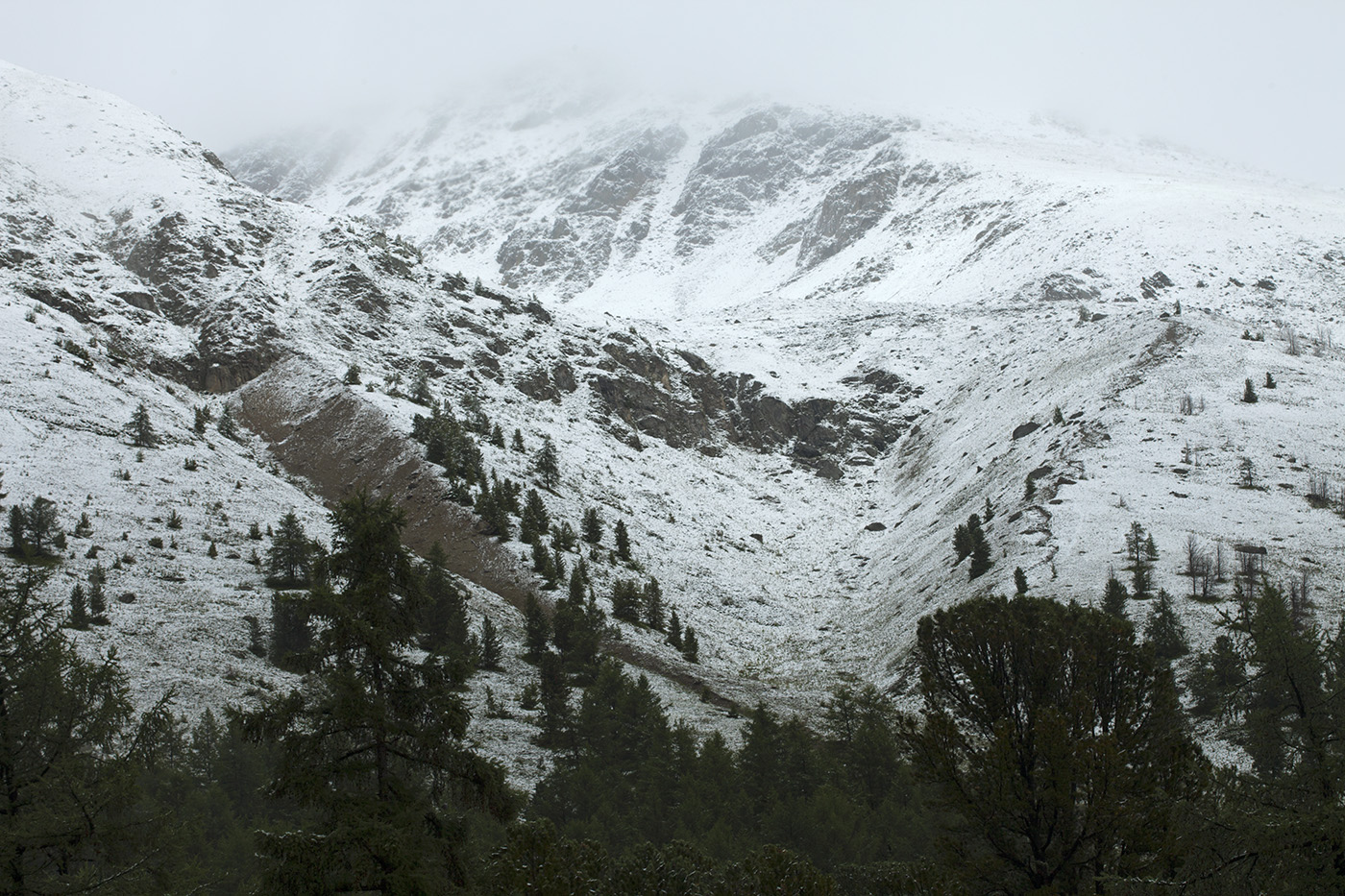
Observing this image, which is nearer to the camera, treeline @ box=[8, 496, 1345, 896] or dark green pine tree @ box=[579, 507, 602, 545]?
treeline @ box=[8, 496, 1345, 896]

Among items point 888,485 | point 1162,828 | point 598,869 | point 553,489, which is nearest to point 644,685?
point 598,869

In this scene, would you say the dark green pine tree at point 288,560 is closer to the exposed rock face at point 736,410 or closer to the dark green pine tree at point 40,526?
the dark green pine tree at point 40,526

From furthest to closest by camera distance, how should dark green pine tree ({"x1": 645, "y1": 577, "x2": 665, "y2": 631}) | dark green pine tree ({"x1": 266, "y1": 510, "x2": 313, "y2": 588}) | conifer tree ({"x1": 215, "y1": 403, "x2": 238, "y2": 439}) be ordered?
conifer tree ({"x1": 215, "y1": 403, "x2": 238, "y2": 439}) < dark green pine tree ({"x1": 645, "y1": 577, "x2": 665, "y2": 631}) < dark green pine tree ({"x1": 266, "y1": 510, "x2": 313, "y2": 588})

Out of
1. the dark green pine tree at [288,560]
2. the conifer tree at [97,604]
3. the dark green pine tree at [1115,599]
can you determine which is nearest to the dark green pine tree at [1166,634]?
the dark green pine tree at [1115,599]

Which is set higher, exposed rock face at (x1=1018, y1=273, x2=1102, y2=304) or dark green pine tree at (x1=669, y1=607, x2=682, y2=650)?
exposed rock face at (x1=1018, y1=273, x2=1102, y2=304)

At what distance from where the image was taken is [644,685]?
131 feet

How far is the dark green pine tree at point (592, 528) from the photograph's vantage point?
75688 mm

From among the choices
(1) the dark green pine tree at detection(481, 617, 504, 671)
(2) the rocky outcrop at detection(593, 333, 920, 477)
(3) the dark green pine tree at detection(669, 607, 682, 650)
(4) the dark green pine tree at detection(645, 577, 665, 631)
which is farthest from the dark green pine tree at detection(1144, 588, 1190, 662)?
(2) the rocky outcrop at detection(593, 333, 920, 477)

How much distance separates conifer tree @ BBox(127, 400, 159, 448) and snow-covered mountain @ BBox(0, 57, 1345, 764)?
1.21 m

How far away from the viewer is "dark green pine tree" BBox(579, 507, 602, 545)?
75.7m

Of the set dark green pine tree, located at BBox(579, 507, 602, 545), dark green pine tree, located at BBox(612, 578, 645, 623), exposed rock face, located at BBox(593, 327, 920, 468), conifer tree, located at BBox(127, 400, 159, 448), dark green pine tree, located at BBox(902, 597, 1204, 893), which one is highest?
dark green pine tree, located at BBox(902, 597, 1204, 893)

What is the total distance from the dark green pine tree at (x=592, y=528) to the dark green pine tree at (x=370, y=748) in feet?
207

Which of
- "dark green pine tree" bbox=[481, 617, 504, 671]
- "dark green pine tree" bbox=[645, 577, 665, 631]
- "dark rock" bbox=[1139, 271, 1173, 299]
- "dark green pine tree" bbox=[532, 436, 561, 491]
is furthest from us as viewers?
"dark rock" bbox=[1139, 271, 1173, 299]

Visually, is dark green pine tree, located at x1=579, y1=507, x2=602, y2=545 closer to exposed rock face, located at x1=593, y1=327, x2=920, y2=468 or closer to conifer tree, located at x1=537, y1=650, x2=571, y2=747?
conifer tree, located at x1=537, y1=650, x2=571, y2=747
